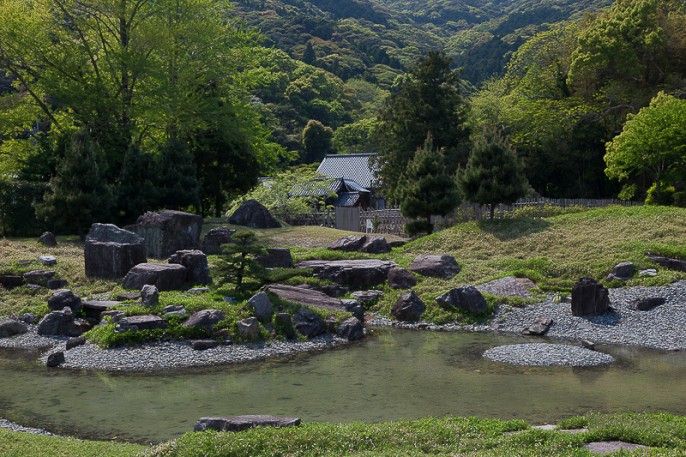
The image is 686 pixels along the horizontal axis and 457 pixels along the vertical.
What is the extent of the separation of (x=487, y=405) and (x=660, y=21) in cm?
4213

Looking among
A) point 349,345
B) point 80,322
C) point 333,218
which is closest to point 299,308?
point 349,345

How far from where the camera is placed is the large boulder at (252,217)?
1483 inches

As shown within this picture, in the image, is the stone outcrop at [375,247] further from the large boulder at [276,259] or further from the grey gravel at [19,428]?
the grey gravel at [19,428]

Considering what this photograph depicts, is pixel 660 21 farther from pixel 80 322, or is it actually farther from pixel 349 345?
pixel 80 322

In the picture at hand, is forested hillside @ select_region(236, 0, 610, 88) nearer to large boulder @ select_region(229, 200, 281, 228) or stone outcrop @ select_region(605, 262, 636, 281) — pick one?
large boulder @ select_region(229, 200, 281, 228)

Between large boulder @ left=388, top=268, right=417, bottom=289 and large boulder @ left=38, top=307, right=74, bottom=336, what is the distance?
11088 millimetres

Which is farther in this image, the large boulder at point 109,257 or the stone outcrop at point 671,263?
the large boulder at point 109,257

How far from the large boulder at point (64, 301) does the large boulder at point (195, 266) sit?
392 centimetres

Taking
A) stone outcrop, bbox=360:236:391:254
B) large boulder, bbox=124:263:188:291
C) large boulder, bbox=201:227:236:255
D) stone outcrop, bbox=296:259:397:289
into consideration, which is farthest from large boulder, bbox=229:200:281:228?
large boulder, bbox=124:263:188:291

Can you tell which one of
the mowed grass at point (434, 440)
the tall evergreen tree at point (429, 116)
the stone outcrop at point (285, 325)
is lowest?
the stone outcrop at point (285, 325)

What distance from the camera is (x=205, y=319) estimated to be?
65.2 feet

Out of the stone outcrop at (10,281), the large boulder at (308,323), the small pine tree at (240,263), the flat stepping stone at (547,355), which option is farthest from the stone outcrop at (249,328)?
the stone outcrop at (10,281)

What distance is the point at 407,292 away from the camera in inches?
959

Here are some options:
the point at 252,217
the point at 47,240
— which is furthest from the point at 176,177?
the point at 47,240
